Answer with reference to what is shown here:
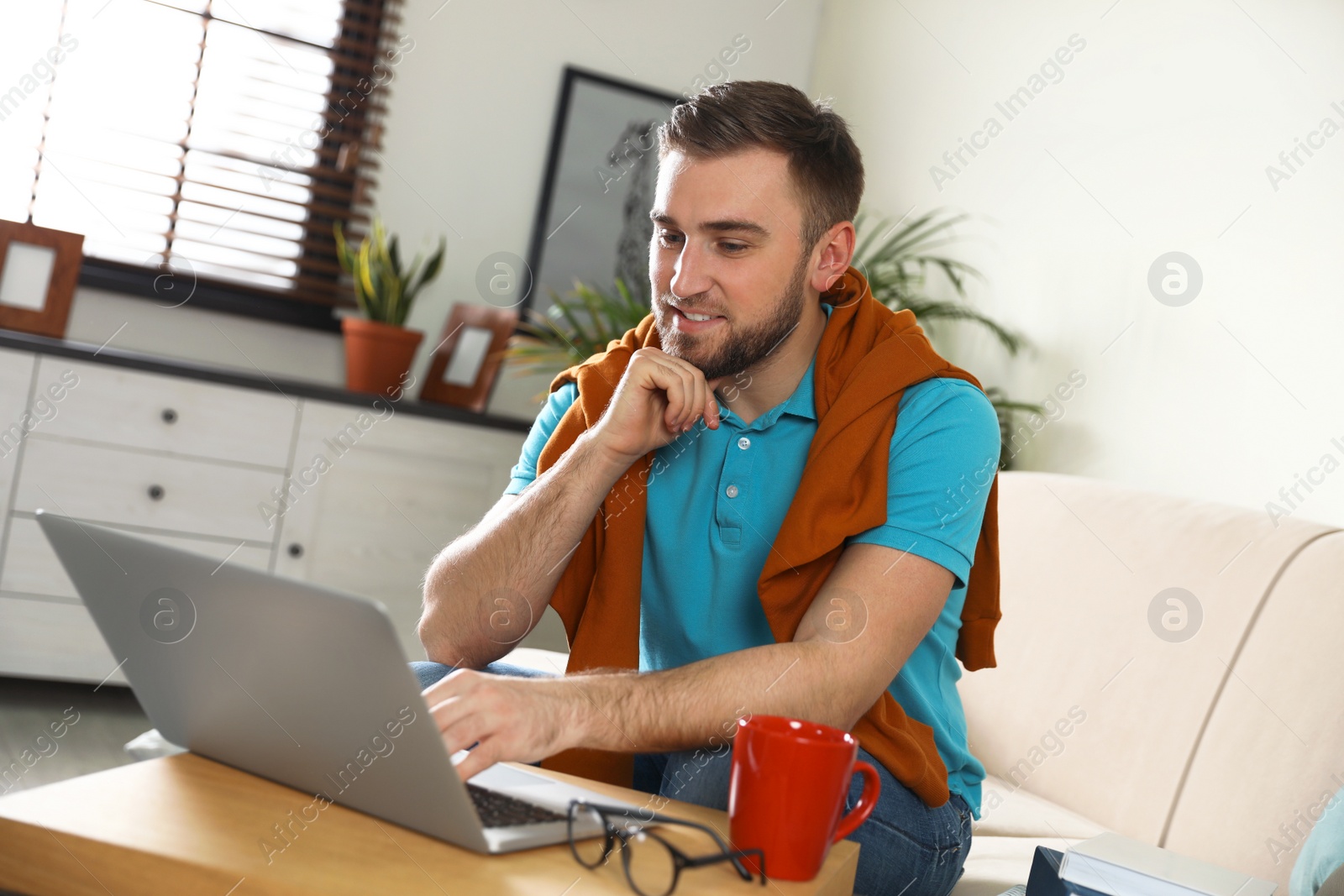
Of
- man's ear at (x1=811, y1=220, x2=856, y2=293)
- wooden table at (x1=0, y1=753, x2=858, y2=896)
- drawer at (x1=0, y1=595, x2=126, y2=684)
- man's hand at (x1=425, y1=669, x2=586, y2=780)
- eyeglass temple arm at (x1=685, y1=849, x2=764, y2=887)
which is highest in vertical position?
man's ear at (x1=811, y1=220, x2=856, y2=293)

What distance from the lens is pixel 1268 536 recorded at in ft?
5.40

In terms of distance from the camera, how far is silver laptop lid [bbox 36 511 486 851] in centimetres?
74

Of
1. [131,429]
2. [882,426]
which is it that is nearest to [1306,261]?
[882,426]

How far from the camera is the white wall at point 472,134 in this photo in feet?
10.9

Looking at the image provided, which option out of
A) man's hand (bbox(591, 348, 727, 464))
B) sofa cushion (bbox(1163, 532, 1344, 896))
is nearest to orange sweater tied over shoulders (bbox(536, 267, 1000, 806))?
man's hand (bbox(591, 348, 727, 464))

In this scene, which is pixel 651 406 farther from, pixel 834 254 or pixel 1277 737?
pixel 1277 737

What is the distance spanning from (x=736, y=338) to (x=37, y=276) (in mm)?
2155

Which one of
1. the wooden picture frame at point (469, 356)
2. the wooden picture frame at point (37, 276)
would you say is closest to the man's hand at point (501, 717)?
the wooden picture frame at point (469, 356)

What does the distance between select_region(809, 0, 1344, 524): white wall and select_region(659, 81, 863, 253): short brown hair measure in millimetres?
931

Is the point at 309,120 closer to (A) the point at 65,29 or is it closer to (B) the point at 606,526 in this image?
(A) the point at 65,29

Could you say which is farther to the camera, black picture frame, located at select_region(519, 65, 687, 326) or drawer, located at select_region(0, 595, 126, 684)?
black picture frame, located at select_region(519, 65, 687, 326)

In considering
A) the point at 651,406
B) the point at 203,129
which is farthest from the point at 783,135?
the point at 203,129

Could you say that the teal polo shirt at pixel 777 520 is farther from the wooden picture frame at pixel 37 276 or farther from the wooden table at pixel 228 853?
the wooden picture frame at pixel 37 276

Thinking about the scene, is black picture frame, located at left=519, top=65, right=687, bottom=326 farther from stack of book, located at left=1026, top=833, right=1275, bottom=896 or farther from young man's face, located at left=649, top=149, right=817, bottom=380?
stack of book, located at left=1026, top=833, right=1275, bottom=896
